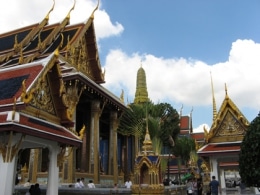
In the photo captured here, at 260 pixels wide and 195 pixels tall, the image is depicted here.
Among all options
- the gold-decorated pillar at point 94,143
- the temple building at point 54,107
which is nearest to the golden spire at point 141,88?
the temple building at point 54,107

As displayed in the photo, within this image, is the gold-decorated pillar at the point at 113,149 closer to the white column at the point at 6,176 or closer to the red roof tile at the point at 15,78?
the red roof tile at the point at 15,78

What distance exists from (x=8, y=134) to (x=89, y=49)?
14184 millimetres

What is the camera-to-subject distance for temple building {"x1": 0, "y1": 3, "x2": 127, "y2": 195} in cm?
691

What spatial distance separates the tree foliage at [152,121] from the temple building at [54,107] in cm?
139

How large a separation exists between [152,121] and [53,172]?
1671cm

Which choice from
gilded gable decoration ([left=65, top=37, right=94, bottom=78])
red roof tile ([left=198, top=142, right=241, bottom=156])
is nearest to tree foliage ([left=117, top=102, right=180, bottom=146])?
gilded gable decoration ([left=65, top=37, right=94, bottom=78])

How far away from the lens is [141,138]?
26.0m

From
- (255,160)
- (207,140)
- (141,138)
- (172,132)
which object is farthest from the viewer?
(172,132)

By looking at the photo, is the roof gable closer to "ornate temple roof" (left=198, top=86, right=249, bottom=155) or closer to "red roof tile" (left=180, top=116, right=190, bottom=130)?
"ornate temple roof" (left=198, top=86, right=249, bottom=155)

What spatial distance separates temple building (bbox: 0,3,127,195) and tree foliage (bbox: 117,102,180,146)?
1393 mm

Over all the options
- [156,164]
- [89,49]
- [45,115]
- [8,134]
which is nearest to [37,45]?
[89,49]

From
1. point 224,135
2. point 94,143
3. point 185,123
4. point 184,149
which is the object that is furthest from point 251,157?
point 185,123

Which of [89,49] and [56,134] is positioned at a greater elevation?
[89,49]

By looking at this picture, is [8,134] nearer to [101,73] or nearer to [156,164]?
[156,164]
